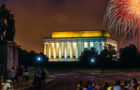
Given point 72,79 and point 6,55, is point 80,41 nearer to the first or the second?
point 72,79

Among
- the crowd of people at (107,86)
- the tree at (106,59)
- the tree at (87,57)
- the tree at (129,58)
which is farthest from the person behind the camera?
the tree at (87,57)

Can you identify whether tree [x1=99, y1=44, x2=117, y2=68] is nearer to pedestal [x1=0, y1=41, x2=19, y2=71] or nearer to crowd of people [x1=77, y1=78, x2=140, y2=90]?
pedestal [x1=0, y1=41, x2=19, y2=71]

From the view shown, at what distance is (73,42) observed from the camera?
194m

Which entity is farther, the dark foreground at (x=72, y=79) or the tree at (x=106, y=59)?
the tree at (x=106, y=59)

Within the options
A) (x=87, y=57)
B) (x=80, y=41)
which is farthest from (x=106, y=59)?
(x=80, y=41)

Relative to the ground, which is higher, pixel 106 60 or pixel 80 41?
pixel 80 41

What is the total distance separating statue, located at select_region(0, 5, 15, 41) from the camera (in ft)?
106

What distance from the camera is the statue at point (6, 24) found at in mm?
32406

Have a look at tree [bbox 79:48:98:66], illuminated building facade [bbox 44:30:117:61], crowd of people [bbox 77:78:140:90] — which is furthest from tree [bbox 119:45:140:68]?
crowd of people [bbox 77:78:140:90]

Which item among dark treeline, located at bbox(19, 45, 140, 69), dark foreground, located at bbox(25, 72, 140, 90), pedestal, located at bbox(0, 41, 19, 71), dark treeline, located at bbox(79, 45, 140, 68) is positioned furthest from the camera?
dark treeline, located at bbox(19, 45, 140, 69)

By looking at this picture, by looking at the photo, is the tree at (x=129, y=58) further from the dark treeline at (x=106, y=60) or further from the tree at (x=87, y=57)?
the tree at (x=87, y=57)

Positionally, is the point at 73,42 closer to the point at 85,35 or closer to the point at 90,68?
the point at 85,35

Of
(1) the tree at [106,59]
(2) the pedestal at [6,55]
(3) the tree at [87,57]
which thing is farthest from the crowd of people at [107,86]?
(3) the tree at [87,57]

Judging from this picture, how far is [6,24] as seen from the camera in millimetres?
33219
